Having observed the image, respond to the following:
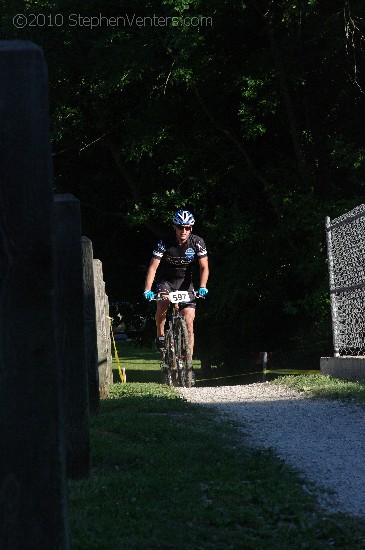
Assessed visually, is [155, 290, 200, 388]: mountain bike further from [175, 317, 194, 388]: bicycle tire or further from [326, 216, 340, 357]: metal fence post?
[326, 216, 340, 357]: metal fence post

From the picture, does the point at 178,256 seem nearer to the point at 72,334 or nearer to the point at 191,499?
the point at 72,334

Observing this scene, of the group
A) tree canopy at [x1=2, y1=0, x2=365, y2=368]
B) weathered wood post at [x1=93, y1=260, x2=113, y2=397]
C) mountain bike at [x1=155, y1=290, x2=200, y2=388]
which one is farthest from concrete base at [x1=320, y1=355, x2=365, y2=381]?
tree canopy at [x1=2, y1=0, x2=365, y2=368]

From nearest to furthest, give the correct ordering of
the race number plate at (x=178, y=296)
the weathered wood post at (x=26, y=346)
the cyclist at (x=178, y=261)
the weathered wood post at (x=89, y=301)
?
the weathered wood post at (x=26, y=346)
the weathered wood post at (x=89, y=301)
the cyclist at (x=178, y=261)
the race number plate at (x=178, y=296)

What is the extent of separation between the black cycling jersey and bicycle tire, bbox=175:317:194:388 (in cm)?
46

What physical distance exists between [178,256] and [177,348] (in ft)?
3.88

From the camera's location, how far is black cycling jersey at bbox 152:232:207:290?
13.6 meters

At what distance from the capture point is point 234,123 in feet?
73.7

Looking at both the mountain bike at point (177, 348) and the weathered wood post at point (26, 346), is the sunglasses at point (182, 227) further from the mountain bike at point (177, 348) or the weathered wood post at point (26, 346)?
the weathered wood post at point (26, 346)

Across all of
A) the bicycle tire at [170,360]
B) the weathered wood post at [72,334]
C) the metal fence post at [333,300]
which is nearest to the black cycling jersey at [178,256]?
the bicycle tire at [170,360]

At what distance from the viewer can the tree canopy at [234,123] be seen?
20.1m

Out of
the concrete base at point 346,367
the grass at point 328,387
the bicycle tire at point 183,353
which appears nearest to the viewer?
the grass at point 328,387

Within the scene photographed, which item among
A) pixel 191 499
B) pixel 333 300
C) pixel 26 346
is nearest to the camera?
pixel 26 346

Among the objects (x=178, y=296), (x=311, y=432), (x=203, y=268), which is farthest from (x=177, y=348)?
(x=311, y=432)

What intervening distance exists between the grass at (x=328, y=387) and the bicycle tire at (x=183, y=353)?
1044 mm
